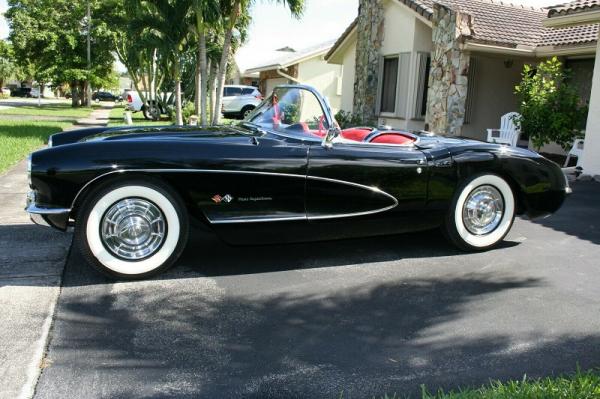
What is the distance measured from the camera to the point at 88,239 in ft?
12.4

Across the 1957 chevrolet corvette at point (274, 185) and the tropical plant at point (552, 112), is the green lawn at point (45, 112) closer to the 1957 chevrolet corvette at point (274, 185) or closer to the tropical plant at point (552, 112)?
the tropical plant at point (552, 112)

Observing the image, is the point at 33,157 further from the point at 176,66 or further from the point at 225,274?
the point at 176,66

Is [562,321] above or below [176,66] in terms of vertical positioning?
below

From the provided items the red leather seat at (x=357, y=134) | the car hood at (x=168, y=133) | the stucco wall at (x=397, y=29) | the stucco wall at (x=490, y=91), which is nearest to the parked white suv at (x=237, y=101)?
the stucco wall at (x=397, y=29)

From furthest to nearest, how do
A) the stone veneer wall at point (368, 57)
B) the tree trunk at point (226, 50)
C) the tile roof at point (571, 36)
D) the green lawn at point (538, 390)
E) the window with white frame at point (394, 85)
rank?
the stone veneer wall at point (368, 57)
the tree trunk at point (226, 50)
the window with white frame at point (394, 85)
the tile roof at point (571, 36)
the green lawn at point (538, 390)

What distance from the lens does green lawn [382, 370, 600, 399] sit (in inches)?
95.7

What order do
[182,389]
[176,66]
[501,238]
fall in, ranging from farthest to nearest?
[176,66] → [501,238] → [182,389]

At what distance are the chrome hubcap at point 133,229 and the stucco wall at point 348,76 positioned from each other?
13.8 metres

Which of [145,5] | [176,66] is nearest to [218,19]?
[176,66]

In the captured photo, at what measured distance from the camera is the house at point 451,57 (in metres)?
11.2

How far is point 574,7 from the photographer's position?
29.6ft

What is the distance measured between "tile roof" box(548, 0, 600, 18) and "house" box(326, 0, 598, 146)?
1772 mm

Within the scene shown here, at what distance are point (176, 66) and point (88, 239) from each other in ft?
47.0

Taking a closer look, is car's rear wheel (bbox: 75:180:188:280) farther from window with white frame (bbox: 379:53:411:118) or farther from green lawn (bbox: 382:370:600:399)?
window with white frame (bbox: 379:53:411:118)
